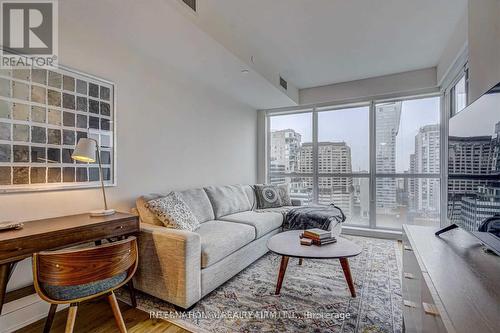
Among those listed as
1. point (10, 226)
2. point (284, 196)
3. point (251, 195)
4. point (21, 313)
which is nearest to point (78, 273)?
point (10, 226)

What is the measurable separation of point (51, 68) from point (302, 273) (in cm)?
290

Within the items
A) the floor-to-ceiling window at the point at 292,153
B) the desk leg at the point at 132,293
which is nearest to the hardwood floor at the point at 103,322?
the desk leg at the point at 132,293

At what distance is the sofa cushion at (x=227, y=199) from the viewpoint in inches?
130

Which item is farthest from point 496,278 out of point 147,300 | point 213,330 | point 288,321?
point 147,300

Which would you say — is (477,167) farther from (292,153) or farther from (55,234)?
(292,153)

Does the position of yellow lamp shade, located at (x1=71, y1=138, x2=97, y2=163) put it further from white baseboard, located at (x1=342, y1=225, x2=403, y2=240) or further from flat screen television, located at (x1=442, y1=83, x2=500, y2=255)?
white baseboard, located at (x1=342, y1=225, x2=403, y2=240)

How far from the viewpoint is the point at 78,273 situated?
1317 mm

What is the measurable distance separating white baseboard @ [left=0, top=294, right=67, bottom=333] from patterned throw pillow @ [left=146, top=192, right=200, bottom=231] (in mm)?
1015

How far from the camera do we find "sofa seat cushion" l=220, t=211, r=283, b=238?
2973 mm

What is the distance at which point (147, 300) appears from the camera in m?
2.10

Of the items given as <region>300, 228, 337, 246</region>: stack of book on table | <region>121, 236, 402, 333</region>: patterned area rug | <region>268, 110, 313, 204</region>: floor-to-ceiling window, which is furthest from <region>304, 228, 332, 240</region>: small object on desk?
<region>268, 110, 313, 204</region>: floor-to-ceiling window

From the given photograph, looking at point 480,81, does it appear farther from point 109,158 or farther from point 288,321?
point 109,158

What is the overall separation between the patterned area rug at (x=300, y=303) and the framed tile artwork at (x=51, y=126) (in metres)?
1.17

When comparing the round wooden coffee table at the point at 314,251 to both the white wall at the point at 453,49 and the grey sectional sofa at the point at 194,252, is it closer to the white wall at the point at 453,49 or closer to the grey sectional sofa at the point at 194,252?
the grey sectional sofa at the point at 194,252
